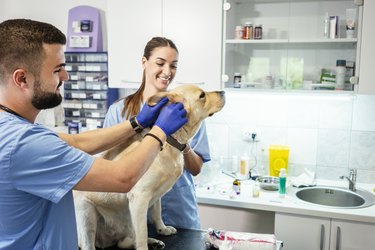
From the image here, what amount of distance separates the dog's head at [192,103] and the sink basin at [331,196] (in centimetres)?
122

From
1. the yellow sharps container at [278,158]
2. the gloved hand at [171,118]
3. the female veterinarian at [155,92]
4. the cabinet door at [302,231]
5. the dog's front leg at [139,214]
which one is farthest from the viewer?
the yellow sharps container at [278,158]

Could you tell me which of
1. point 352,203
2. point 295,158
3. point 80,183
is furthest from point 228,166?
point 80,183

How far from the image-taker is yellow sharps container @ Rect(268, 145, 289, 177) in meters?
2.59

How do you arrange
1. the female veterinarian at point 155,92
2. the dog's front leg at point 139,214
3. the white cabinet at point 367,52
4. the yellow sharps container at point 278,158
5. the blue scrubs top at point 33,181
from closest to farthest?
the blue scrubs top at point 33,181 → the dog's front leg at point 139,214 → the female veterinarian at point 155,92 → the white cabinet at point 367,52 → the yellow sharps container at point 278,158

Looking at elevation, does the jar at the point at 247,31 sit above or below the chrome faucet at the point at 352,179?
above

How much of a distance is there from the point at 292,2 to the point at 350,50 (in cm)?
52

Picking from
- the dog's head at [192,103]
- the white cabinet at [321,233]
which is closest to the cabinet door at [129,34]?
the dog's head at [192,103]

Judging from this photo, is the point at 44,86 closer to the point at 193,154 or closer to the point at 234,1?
the point at 193,154

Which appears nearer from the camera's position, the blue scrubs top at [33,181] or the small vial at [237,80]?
the blue scrubs top at [33,181]

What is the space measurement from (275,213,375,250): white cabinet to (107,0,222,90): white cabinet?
93cm

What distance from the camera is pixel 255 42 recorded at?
2.31 m

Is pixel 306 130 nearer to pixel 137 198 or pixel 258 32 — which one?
pixel 258 32

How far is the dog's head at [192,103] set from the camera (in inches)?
51.9

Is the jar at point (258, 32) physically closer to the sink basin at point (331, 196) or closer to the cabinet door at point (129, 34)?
the cabinet door at point (129, 34)
